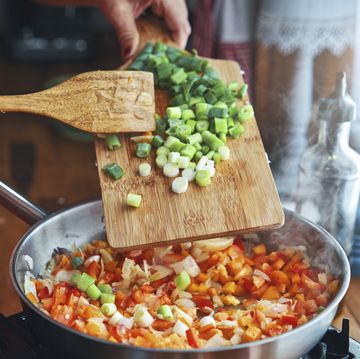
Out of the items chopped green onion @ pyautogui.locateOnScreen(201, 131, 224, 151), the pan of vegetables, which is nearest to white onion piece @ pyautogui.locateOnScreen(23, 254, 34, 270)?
the pan of vegetables

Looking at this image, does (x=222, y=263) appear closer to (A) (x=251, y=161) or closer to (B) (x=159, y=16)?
(A) (x=251, y=161)

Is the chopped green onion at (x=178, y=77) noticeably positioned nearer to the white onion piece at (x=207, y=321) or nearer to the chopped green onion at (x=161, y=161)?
the chopped green onion at (x=161, y=161)

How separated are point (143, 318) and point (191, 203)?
0.25m

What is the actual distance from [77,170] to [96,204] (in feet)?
3.16

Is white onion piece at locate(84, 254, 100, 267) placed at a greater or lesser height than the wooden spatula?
lesser

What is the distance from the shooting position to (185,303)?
4.74 feet

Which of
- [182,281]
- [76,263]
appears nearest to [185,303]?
[182,281]

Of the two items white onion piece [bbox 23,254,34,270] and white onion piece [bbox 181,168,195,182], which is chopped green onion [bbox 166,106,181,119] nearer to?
white onion piece [bbox 181,168,195,182]

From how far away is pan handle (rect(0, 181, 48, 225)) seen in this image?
1.47m

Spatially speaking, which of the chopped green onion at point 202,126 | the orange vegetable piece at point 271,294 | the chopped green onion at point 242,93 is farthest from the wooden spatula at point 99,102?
the orange vegetable piece at point 271,294

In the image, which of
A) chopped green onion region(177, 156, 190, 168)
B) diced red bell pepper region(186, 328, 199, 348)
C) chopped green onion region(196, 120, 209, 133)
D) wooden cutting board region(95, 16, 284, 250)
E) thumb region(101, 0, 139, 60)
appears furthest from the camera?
thumb region(101, 0, 139, 60)

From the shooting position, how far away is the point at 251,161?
60.6 inches

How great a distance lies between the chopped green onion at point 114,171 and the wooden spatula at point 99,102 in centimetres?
8

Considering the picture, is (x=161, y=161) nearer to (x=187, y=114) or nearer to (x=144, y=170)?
(x=144, y=170)
